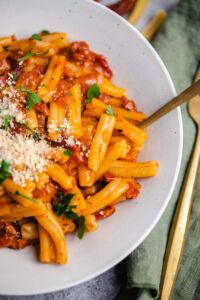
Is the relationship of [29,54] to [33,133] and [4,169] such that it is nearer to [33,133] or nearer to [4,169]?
[33,133]

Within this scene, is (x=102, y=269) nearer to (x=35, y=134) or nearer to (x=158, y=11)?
(x=35, y=134)

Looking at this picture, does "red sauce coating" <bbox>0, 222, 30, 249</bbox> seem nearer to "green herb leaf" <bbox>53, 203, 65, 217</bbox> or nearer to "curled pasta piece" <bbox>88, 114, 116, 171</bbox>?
"green herb leaf" <bbox>53, 203, 65, 217</bbox>

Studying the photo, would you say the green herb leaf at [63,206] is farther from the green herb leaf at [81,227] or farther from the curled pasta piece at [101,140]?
the curled pasta piece at [101,140]

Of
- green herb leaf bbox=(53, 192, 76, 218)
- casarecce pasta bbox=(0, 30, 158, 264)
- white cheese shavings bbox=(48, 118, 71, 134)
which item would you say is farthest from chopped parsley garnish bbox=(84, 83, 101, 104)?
green herb leaf bbox=(53, 192, 76, 218)

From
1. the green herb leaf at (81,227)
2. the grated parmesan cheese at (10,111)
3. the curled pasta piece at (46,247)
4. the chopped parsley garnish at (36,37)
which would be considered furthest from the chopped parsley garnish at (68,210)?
the chopped parsley garnish at (36,37)

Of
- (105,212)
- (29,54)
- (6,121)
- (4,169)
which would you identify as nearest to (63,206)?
(105,212)

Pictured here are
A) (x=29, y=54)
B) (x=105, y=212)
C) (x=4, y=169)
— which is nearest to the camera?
(x=4, y=169)

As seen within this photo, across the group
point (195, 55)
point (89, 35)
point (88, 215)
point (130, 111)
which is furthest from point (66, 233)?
point (195, 55)
